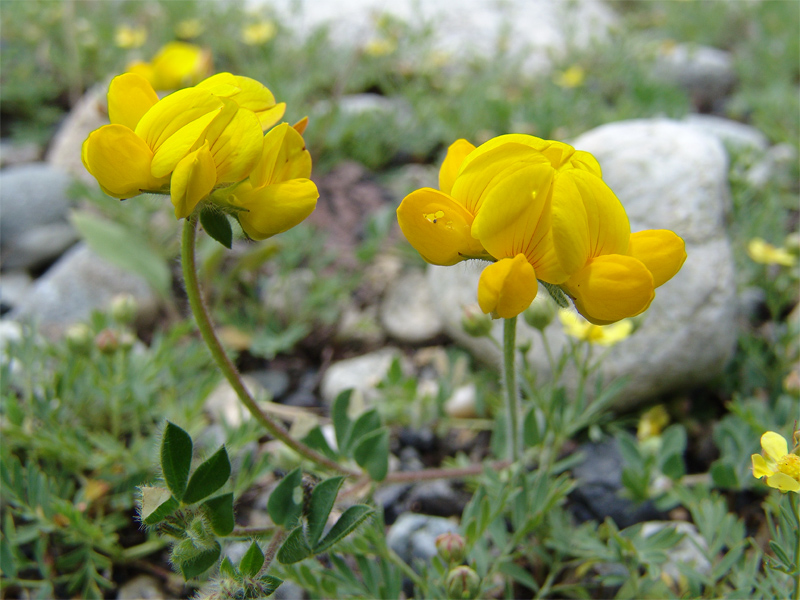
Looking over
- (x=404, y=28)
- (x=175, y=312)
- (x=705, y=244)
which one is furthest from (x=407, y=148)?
(x=705, y=244)

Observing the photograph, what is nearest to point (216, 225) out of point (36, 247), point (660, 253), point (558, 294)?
point (558, 294)

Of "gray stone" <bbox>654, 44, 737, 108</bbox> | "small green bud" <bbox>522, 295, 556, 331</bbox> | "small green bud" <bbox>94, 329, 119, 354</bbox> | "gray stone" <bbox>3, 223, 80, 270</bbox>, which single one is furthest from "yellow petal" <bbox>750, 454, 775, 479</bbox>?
"gray stone" <bbox>654, 44, 737, 108</bbox>

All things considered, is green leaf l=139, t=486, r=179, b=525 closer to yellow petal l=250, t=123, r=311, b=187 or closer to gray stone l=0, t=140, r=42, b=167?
yellow petal l=250, t=123, r=311, b=187

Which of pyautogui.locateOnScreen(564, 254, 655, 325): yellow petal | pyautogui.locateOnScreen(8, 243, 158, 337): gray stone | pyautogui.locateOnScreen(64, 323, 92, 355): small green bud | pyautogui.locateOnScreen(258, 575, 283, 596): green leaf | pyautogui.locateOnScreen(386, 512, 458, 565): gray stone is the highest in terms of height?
pyautogui.locateOnScreen(564, 254, 655, 325): yellow petal

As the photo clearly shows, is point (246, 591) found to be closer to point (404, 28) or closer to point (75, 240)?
point (75, 240)

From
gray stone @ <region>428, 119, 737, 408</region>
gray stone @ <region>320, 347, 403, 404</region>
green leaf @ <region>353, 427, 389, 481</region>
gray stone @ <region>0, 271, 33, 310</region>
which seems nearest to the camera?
green leaf @ <region>353, 427, 389, 481</region>

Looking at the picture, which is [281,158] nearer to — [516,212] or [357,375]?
[516,212]
